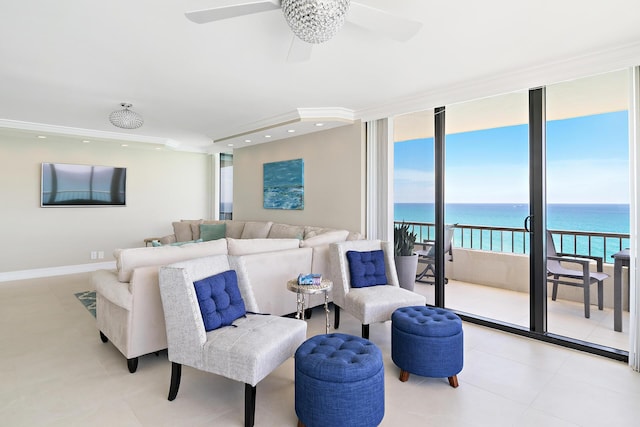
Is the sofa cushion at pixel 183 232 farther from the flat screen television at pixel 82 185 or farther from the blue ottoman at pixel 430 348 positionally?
the blue ottoman at pixel 430 348

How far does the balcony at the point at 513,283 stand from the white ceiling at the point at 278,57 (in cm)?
155

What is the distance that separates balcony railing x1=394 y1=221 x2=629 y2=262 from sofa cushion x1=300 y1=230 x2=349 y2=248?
832mm

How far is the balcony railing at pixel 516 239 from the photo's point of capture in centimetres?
318

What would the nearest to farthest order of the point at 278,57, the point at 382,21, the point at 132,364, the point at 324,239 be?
1. the point at 382,21
2. the point at 132,364
3. the point at 278,57
4. the point at 324,239

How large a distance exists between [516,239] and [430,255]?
1.01 m

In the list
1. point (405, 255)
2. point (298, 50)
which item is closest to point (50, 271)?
point (405, 255)

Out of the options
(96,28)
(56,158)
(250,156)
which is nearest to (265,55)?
(96,28)

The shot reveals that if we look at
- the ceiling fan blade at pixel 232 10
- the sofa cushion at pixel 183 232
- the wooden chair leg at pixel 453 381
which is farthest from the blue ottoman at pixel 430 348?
the sofa cushion at pixel 183 232

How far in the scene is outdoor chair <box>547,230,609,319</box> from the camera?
129 inches

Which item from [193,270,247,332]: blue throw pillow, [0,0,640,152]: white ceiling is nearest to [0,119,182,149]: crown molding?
[0,0,640,152]: white ceiling

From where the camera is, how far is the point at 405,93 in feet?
13.1

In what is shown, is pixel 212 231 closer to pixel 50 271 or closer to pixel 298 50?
pixel 50 271

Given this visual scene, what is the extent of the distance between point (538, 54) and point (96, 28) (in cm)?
350

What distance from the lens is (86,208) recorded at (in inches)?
257
